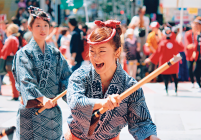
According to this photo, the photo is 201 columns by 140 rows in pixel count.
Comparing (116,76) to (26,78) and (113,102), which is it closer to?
(113,102)

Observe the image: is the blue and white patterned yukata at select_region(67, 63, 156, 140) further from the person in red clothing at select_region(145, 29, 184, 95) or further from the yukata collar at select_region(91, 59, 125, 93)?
the person in red clothing at select_region(145, 29, 184, 95)

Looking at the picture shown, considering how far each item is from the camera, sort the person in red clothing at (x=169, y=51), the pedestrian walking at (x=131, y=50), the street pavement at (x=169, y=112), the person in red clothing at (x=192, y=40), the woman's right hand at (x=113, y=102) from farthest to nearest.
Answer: the pedestrian walking at (x=131, y=50) < the person in red clothing at (x=192, y=40) < the person in red clothing at (x=169, y=51) < the street pavement at (x=169, y=112) < the woman's right hand at (x=113, y=102)

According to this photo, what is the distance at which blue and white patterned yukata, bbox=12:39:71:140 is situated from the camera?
2.85 meters

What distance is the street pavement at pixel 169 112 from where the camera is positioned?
4520mm

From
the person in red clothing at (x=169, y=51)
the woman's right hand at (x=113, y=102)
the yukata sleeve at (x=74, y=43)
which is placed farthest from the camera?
the person in red clothing at (x=169, y=51)

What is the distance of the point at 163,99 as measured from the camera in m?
6.91

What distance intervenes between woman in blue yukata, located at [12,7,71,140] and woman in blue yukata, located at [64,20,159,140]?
89cm

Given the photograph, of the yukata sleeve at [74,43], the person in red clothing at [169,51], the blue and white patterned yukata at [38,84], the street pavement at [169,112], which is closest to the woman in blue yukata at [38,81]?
the blue and white patterned yukata at [38,84]

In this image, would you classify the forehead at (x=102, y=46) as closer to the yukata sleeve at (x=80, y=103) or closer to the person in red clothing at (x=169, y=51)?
the yukata sleeve at (x=80, y=103)

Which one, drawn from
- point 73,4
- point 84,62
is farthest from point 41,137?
point 84,62

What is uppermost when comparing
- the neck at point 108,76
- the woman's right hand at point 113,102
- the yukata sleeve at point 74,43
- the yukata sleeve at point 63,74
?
→ the neck at point 108,76

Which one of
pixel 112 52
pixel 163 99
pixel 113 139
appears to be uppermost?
pixel 112 52

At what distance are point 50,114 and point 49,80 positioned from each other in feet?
1.07

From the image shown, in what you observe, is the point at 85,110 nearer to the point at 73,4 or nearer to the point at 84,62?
the point at 73,4
